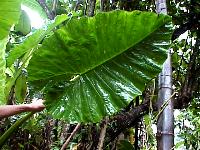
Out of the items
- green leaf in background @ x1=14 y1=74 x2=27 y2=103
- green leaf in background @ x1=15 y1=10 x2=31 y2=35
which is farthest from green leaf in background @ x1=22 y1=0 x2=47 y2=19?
green leaf in background @ x1=14 y1=74 x2=27 y2=103

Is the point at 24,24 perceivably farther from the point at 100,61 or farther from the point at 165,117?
the point at 165,117

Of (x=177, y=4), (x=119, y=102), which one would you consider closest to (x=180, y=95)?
(x=177, y=4)

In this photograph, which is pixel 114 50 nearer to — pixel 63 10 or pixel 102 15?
pixel 102 15

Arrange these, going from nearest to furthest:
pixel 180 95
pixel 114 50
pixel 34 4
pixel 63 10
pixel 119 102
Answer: pixel 114 50 < pixel 119 102 < pixel 180 95 < pixel 34 4 < pixel 63 10

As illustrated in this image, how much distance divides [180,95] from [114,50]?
4.24ft

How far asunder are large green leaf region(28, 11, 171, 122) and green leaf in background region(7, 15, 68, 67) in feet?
0.70

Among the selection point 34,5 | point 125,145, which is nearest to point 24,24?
point 34,5

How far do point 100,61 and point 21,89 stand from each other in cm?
99

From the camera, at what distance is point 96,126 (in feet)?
7.04

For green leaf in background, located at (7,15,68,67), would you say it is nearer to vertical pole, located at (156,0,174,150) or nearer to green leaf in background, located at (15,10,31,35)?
vertical pole, located at (156,0,174,150)

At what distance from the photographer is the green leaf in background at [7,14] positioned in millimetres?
1537

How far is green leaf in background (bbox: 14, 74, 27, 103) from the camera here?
2.21 metres

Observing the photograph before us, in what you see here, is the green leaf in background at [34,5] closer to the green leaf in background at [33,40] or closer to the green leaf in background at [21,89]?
the green leaf in background at [21,89]

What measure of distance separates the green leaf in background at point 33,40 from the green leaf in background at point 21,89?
1.63 feet
